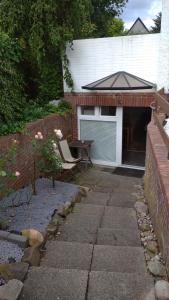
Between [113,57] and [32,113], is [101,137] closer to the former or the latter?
[113,57]

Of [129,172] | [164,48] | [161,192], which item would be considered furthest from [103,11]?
[161,192]

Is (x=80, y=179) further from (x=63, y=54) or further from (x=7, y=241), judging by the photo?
(x=7, y=241)

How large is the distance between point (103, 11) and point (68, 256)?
1423 cm

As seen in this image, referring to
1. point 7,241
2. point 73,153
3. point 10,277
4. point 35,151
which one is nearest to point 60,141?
point 73,153

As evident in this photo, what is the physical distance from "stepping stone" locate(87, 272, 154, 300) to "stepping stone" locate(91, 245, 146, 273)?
0.30m

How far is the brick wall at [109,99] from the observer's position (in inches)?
336

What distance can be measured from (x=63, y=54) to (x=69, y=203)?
543cm

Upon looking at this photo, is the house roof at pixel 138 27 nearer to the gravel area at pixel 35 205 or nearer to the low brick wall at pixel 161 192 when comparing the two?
the low brick wall at pixel 161 192

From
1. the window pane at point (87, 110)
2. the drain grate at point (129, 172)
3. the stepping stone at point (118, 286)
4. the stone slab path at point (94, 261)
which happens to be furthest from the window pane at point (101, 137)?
the stepping stone at point (118, 286)

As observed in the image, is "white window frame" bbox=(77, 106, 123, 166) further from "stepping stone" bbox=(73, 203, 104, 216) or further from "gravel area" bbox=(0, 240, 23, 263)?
"gravel area" bbox=(0, 240, 23, 263)

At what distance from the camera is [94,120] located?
9602mm

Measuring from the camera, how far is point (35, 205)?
524 centimetres

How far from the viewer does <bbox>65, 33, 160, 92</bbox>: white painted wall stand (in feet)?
26.7

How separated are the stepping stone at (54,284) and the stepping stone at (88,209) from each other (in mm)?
2214
